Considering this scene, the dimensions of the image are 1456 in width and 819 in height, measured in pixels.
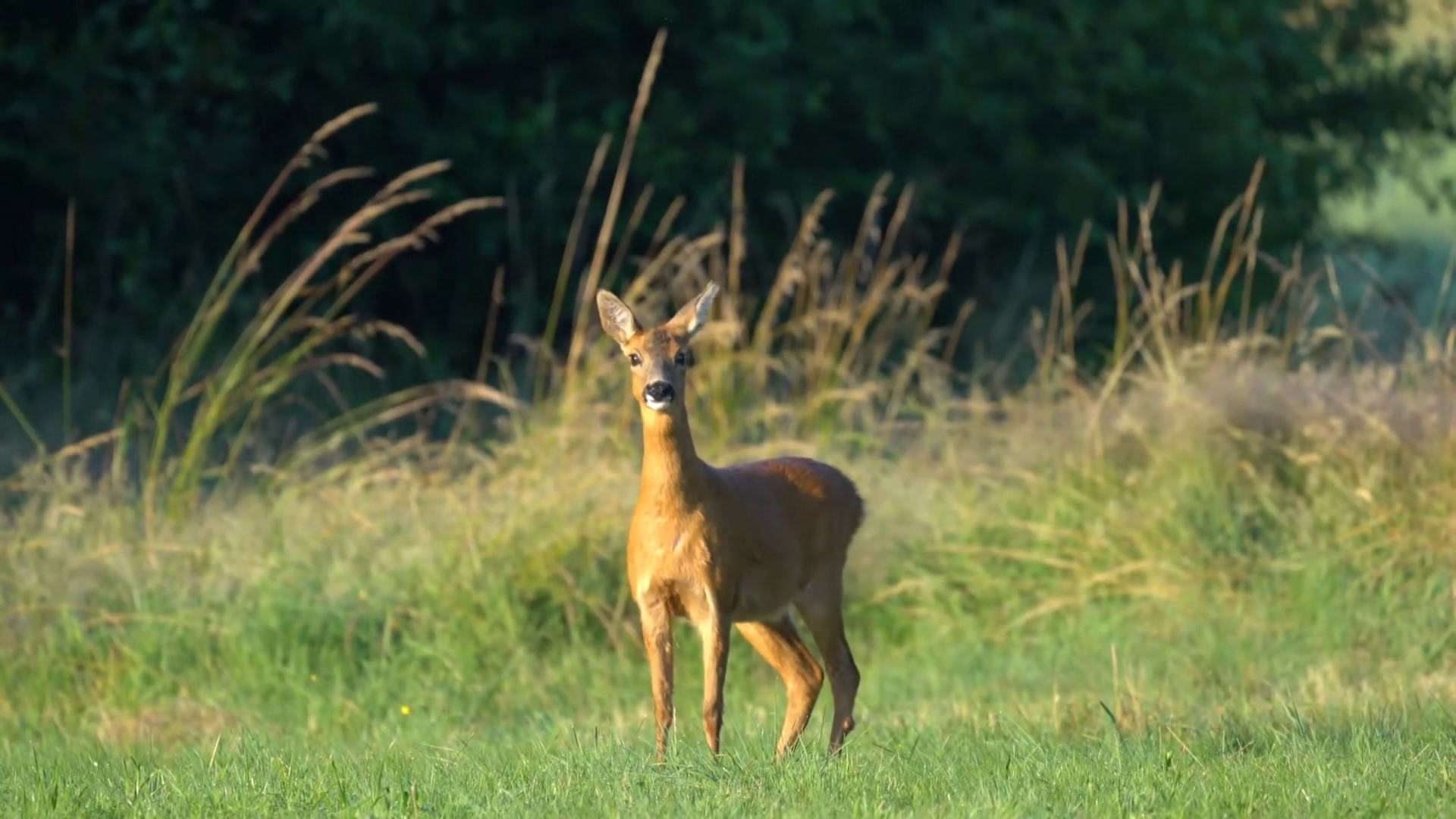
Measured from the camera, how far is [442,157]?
14.6 m

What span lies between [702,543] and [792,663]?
37.8 inches

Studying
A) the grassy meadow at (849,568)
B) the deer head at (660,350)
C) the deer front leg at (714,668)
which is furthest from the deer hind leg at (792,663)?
the deer head at (660,350)

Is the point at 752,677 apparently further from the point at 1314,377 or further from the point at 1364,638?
the point at 1314,377

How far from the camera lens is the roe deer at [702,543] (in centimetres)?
676

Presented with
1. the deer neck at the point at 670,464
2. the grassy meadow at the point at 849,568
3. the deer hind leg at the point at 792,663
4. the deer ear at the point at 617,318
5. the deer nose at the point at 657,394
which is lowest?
the grassy meadow at the point at 849,568

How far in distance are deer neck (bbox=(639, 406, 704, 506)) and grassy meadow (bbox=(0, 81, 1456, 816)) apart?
A: 762 mm

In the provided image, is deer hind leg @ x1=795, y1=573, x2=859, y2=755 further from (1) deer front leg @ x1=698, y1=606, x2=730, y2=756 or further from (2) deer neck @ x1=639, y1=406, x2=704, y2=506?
(2) deer neck @ x1=639, y1=406, x2=704, y2=506

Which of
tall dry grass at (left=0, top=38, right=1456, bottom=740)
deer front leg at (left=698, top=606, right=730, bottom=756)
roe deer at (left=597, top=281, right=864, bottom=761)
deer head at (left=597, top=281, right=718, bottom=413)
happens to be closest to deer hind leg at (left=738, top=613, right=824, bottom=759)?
roe deer at (left=597, top=281, right=864, bottom=761)

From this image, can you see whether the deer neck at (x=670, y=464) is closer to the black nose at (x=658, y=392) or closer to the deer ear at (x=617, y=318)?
the black nose at (x=658, y=392)

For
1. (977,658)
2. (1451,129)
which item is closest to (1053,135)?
(1451,129)

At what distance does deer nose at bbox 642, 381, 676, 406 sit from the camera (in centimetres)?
665

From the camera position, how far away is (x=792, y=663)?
7543 millimetres

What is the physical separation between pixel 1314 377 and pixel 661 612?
5.26m

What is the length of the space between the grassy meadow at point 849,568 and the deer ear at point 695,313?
1275 millimetres
